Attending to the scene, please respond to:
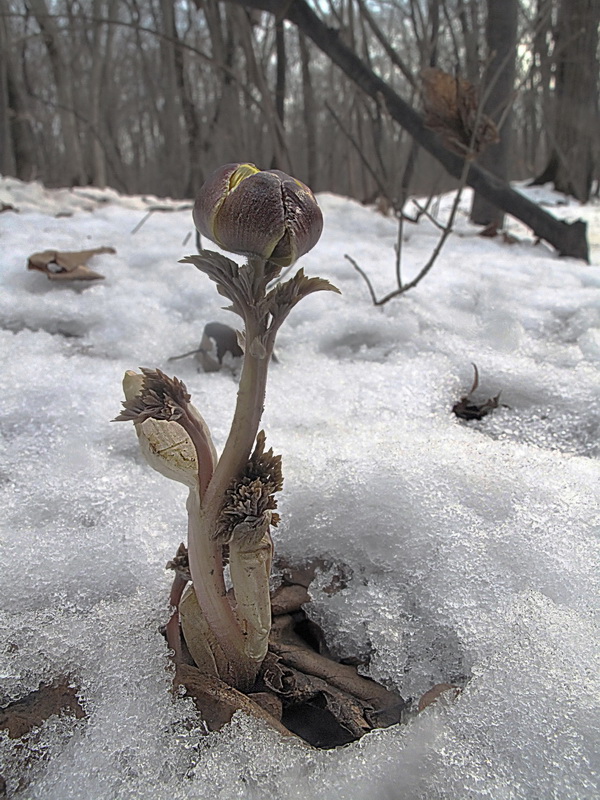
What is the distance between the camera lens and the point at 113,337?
5.37ft

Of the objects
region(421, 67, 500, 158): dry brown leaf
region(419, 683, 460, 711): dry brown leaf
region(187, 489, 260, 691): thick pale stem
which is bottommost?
region(419, 683, 460, 711): dry brown leaf

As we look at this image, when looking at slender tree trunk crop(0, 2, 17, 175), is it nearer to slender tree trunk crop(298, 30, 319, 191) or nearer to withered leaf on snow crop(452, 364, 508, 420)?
slender tree trunk crop(298, 30, 319, 191)

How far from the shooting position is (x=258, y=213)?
0.51m

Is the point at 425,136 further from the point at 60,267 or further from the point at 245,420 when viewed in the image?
the point at 245,420

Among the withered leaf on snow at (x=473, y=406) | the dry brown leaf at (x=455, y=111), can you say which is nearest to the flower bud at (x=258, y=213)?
the withered leaf on snow at (x=473, y=406)

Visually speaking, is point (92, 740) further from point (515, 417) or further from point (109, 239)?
point (109, 239)

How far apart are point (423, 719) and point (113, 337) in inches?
50.3

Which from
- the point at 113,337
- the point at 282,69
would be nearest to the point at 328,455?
the point at 113,337

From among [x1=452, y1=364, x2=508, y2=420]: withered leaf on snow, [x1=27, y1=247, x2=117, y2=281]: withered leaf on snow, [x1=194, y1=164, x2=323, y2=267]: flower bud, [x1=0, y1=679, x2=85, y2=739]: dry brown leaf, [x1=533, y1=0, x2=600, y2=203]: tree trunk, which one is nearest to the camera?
[x1=194, y1=164, x2=323, y2=267]: flower bud

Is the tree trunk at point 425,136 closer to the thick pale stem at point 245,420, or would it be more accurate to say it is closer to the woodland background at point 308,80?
the woodland background at point 308,80

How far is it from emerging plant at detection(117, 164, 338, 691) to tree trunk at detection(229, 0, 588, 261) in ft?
6.69

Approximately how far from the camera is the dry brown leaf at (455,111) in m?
1.61

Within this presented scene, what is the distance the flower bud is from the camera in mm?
515

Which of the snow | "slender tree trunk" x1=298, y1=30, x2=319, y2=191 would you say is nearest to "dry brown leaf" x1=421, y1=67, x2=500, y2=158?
the snow
